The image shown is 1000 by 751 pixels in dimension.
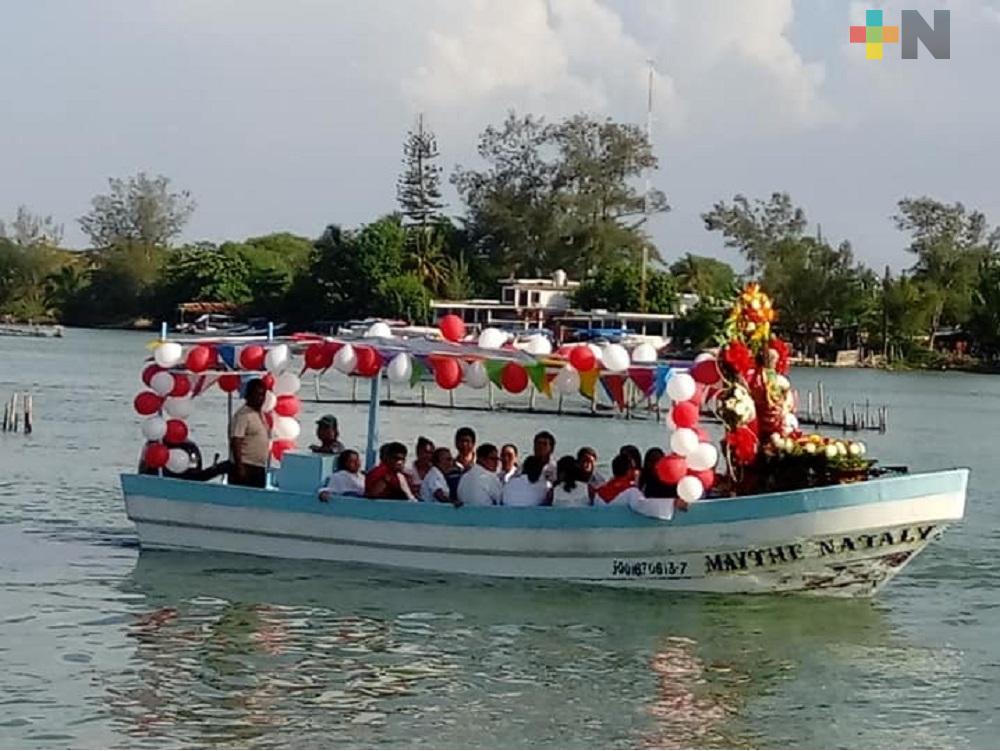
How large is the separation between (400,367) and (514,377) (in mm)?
1353

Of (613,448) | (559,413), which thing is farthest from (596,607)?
(559,413)

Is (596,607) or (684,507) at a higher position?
(684,507)

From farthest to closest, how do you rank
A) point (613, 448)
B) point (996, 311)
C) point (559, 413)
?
point (996, 311)
point (559, 413)
point (613, 448)

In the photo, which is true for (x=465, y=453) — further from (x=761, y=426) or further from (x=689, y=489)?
(x=761, y=426)

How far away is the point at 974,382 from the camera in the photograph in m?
101

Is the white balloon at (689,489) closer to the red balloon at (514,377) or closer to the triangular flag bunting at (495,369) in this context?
the red balloon at (514,377)

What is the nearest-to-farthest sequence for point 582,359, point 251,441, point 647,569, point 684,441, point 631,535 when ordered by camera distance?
point 684,441 → point 631,535 → point 647,569 → point 582,359 → point 251,441

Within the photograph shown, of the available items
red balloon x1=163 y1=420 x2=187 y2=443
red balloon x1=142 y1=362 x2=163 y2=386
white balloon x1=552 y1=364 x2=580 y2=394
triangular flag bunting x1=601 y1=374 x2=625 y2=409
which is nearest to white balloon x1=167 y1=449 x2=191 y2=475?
red balloon x1=163 y1=420 x2=187 y2=443

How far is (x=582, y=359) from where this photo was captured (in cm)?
1925

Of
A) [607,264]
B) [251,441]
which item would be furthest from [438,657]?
[607,264]

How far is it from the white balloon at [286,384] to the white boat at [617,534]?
6.28 ft

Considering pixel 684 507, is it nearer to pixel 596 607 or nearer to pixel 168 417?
pixel 596 607

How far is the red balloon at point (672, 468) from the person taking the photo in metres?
18.0

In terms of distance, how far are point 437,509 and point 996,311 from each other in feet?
311
